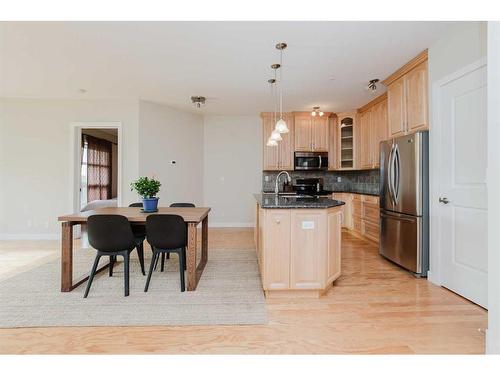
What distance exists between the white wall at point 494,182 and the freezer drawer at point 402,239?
1.37 meters

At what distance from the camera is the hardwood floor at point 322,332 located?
171 cm

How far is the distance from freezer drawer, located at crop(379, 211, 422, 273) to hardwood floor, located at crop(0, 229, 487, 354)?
0.50m

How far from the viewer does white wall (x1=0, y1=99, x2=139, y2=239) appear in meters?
4.78

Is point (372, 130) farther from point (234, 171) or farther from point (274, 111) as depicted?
point (234, 171)

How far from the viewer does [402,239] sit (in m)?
3.12

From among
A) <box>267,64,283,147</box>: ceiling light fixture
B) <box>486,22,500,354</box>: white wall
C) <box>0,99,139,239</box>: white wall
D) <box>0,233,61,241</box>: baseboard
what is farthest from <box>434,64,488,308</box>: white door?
<box>0,233,61,241</box>: baseboard

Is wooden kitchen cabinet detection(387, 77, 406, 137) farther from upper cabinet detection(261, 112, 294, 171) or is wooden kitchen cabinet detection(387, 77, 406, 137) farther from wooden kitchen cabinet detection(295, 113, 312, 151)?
upper cabinet detection(261, 112, 294, 171)

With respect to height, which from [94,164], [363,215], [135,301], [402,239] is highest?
[94,164]

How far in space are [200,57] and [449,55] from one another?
267 cm

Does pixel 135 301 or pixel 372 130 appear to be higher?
pixel 372 130

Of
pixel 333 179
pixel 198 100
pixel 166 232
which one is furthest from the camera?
pixel 333 179

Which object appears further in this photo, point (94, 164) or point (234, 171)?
point (94, 164)

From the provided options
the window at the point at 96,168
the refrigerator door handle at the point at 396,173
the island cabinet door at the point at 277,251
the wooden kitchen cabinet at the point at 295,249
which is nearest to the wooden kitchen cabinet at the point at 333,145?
the refrigerator door handle at the point at 396,173

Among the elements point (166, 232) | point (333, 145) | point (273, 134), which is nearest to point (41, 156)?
point (166, 232)
